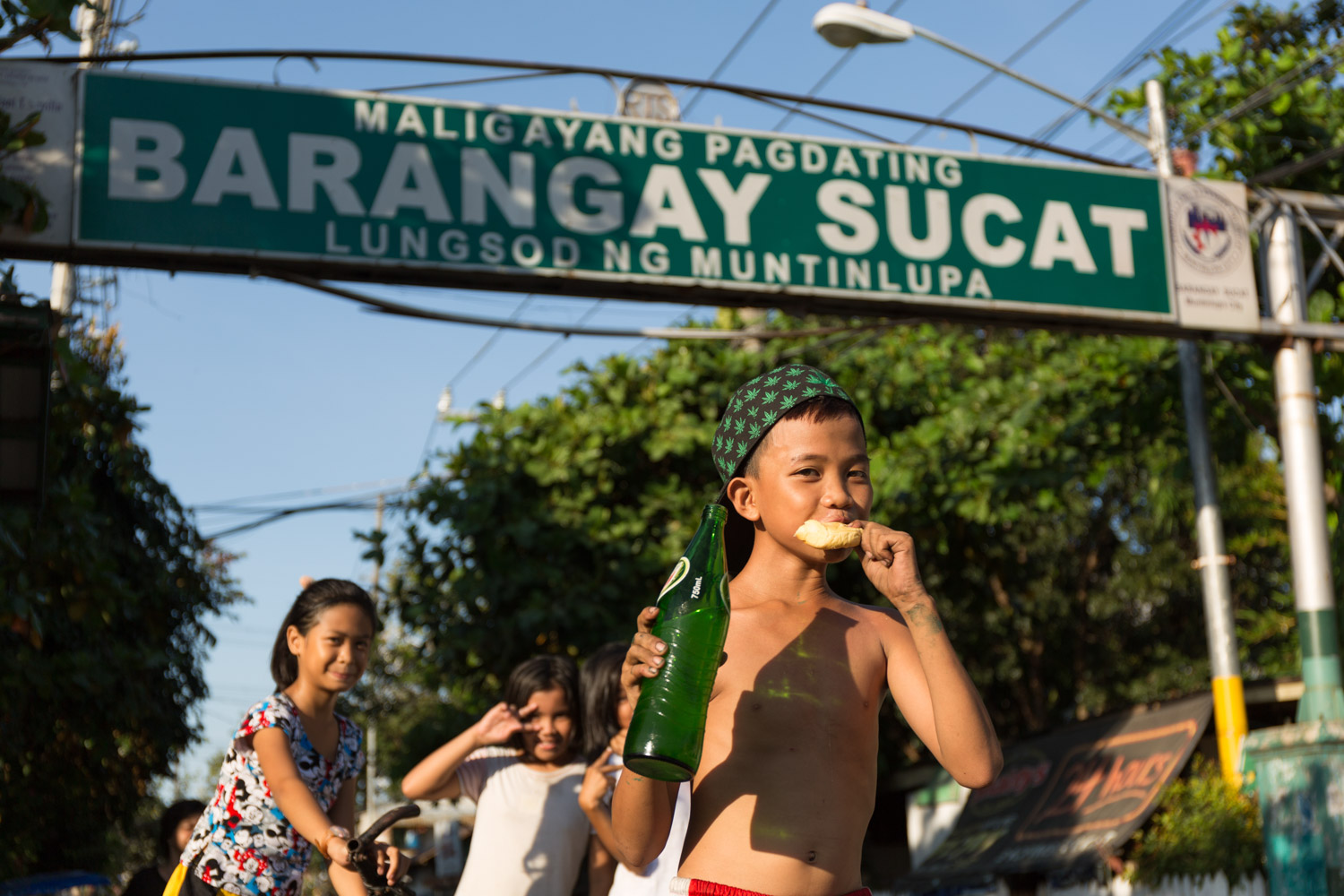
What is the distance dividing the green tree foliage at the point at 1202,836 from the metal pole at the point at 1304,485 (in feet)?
2.40

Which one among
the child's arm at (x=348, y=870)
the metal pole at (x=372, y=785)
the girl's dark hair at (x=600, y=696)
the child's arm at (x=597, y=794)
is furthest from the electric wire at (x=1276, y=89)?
the metal pole at (x=372, y=785)

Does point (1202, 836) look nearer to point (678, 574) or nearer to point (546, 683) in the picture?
point (546, 683)

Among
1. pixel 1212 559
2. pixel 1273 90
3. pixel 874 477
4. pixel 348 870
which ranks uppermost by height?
pixel 1273 90

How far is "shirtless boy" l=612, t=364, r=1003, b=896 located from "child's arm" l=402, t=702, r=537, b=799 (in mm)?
2080

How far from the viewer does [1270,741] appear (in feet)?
24.3

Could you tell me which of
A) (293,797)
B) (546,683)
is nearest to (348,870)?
(293,797)

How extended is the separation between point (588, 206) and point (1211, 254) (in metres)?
4.17

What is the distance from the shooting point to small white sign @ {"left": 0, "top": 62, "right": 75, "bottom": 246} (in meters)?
6.92

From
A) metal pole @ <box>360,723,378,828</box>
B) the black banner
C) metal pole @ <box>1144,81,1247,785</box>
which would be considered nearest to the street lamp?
metal pole @ <box>1144,81,1247,785</box>

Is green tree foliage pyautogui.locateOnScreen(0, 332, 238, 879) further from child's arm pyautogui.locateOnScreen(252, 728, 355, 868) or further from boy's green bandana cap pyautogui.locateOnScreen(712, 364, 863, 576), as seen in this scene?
boy's green bandana cap pyautogui.locateOnScreen(712, 364, 863, 576)

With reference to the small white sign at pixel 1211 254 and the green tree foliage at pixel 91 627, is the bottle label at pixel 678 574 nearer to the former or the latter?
the green tree foliage at pixel 91 627

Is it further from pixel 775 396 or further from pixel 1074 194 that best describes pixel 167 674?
pixel 775 396

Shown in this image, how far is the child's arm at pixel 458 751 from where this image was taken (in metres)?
4.61

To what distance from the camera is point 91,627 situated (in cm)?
933
